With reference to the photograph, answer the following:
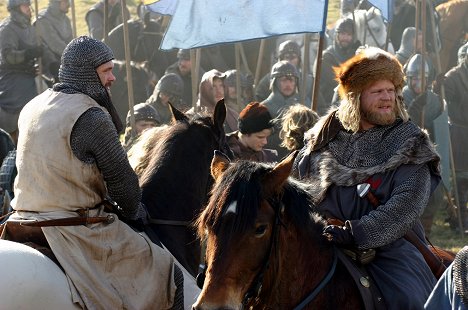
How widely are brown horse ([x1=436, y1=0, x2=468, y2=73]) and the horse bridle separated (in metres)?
13.3

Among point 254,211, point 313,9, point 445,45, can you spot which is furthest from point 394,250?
point 445,45

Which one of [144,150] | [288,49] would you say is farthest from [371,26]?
[144,150]

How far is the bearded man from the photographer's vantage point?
6125 millimetres

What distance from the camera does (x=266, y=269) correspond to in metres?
5.05

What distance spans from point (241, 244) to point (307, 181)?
1018mm

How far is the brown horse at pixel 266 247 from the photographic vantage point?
4.89 metres

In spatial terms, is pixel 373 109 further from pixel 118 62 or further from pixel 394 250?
pixel 118 62

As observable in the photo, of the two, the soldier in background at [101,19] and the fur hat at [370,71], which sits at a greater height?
the fur hat at [370,71]

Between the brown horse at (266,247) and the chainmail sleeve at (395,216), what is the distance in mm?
192

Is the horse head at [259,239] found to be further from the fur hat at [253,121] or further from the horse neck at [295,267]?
the fur hat at [253,121]

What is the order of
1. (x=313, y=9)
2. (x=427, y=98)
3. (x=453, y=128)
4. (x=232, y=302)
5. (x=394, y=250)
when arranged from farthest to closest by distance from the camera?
(x=453, y=128) → (x=427, y=98) → (x=313, y=9) → (x=394, y=250) → (x=232, y=302)

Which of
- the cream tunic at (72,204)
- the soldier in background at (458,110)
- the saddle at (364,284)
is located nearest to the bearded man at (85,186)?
the cream tunic at (72,204)

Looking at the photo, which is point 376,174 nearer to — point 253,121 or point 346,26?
point 253,121

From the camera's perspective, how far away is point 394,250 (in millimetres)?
5664
